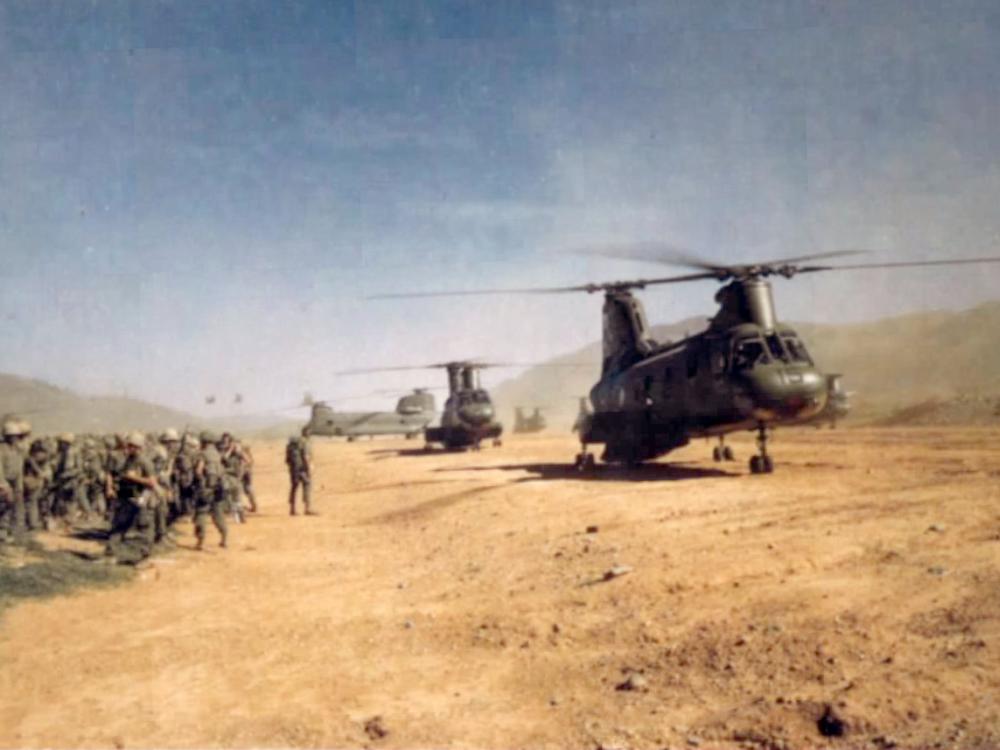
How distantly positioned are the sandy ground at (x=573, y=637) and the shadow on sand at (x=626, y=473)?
3454 millimetres

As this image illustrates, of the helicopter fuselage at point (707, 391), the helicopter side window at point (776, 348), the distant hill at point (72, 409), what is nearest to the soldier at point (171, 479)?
the helicopter fuselage at point (707, 391)

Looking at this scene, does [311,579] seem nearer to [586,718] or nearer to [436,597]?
[436,597]

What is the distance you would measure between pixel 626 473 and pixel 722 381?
355cm

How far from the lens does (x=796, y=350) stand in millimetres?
12273

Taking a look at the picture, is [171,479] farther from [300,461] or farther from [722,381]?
[722,381]

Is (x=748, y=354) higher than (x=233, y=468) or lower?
higher

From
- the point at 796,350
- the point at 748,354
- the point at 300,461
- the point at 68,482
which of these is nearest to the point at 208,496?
the point at 300,461

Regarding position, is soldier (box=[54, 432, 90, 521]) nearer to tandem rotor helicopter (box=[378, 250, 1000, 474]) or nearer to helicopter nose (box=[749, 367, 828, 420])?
tandem rotor helicopter (box=[378, 250, 1000, 474])

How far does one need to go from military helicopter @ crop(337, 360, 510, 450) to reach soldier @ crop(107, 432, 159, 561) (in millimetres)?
16817

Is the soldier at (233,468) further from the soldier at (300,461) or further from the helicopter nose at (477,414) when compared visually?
the helicopter nose at (477,414)

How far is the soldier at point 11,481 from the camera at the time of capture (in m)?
9.92

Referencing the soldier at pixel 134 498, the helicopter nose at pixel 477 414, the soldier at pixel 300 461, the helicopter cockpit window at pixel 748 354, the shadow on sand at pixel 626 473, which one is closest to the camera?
the soldier at pixel 134 498

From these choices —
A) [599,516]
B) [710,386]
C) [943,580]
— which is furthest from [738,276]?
[943,580]

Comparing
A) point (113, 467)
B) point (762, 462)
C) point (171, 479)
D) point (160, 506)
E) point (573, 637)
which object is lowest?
point (573, 637)
